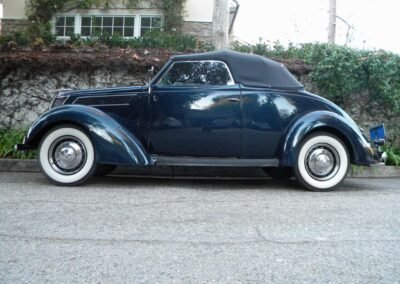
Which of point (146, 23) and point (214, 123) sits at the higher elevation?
point (146, 23)

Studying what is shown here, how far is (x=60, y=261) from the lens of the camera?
2.74 m

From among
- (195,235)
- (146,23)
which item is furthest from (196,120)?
(146,23)

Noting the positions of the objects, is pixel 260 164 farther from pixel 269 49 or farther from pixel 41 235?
pixel 269 49

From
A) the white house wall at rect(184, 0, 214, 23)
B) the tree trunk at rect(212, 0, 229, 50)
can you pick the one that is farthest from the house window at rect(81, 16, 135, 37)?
the tree trunk at rect(212, 0, 229, 50)

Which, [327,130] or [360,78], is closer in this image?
[327,130]

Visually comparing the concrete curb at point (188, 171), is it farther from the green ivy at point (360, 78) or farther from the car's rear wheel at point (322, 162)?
the green ivy at point (360, 78)

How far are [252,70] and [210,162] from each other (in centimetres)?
132

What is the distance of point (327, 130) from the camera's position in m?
5.49

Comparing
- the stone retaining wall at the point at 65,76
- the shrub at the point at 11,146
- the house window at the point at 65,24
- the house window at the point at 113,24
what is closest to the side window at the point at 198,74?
the stone retaining wall at the point at 65,76

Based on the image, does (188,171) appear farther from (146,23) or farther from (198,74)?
(146,23)

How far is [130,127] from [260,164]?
1.70 metres

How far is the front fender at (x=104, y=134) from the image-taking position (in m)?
5.29

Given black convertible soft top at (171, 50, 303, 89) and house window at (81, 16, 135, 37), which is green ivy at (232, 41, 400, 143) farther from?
house window at (81, 16, 135, 37)

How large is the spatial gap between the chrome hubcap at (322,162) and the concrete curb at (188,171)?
1.33 meters
